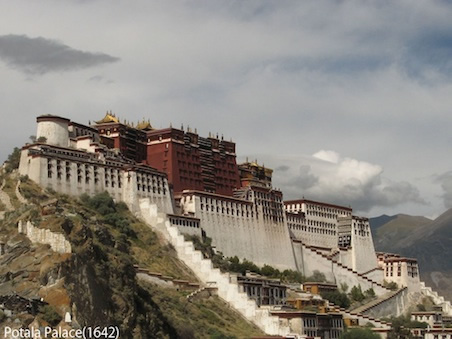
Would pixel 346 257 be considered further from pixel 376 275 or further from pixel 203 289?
pixel 203 289

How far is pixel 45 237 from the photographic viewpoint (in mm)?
68688

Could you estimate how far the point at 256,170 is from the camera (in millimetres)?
127625

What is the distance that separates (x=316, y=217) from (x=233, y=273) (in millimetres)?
31818

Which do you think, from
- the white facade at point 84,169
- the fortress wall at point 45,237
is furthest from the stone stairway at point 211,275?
the fortress wall at point 45,237

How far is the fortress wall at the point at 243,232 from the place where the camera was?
10475 cm

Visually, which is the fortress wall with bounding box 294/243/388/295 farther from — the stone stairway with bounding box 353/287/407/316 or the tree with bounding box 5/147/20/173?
the tree with bounding box 5/147/20/173

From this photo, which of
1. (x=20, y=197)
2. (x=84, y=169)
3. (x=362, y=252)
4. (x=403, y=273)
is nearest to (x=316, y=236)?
(x=362, y=252)

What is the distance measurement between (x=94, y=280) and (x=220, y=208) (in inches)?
1630

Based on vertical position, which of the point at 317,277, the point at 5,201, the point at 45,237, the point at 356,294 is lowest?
the point at 45,237

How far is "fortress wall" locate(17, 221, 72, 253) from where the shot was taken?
6681 cm

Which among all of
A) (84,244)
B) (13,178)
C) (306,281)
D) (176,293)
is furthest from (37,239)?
(306,281)

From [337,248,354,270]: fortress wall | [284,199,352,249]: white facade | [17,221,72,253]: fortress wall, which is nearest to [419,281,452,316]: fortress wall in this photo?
[337,248,354,270]: fortress wall

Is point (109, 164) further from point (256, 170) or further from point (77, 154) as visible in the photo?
point (256, 170)

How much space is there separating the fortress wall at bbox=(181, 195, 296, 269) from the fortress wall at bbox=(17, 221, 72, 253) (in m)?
34.5
